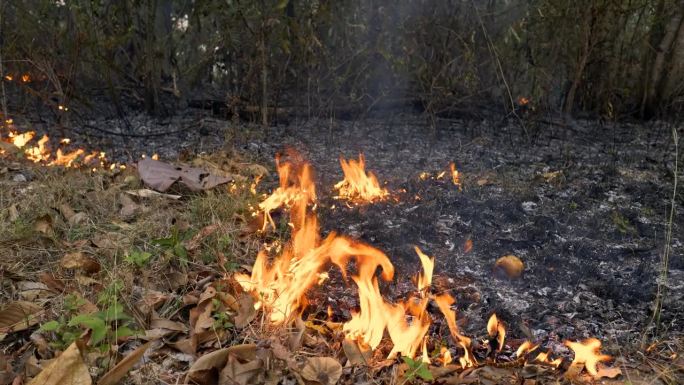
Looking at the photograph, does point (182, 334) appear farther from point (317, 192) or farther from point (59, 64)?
point (59, 64)

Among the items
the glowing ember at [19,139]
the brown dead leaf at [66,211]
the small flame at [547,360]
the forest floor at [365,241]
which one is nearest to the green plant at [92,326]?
the forest floor at [365,241]

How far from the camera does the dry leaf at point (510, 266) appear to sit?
111 inches

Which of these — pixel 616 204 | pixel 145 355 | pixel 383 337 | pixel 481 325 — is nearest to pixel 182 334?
pixel 145 355

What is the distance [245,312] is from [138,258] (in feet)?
2.08

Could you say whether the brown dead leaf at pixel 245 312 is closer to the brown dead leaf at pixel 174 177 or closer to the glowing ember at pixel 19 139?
the brown dead leaf at pixel 174 177

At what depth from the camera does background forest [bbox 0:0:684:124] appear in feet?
18.4

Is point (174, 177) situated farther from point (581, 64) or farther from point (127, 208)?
point (581, 64)

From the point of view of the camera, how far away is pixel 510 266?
2.84 meters

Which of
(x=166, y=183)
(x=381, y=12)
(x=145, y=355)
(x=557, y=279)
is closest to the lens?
(x=145, y=355)

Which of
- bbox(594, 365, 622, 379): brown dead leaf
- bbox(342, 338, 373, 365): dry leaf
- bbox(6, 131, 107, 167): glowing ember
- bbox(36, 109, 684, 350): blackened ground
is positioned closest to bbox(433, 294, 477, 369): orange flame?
bbox(36, 109, 684, 350): blackened ground

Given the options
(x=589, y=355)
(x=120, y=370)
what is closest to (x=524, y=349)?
(x=589, y=355)

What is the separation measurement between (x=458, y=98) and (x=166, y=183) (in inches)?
146

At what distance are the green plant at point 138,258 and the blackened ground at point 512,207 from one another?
0.82m

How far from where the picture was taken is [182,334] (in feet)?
7.30
